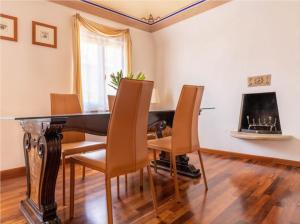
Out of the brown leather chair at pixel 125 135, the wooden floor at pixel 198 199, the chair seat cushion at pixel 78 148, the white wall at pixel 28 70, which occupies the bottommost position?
the wooden floor at pixel 198 199

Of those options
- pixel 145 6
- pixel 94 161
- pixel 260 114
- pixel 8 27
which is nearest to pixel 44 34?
pixel 8 27

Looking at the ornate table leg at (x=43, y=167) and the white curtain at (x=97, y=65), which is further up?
the white curtain at (x=97, y=65)

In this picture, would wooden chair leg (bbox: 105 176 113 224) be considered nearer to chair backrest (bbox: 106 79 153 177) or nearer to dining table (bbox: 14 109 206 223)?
chair backrest (bbox: 106 79 153 177)

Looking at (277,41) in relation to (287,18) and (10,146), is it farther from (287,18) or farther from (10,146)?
(10,146)

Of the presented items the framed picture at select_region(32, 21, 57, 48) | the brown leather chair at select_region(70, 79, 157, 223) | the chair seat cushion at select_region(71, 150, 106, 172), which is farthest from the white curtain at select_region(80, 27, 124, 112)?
the brown leather chair at select_region(70, 79, 157, 223)

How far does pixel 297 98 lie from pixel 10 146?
12.0 ft

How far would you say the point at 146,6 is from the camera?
3.31 metres

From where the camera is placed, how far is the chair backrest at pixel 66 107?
7.10 ft

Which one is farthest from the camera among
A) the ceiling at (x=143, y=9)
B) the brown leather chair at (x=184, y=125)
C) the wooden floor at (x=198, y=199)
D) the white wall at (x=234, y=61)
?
the ceiling at (x=143, y=9)

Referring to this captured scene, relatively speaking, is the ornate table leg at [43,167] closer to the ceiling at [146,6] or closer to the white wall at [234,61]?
the ceiling at [146,6]

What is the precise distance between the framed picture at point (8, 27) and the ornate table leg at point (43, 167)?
157 centimetres

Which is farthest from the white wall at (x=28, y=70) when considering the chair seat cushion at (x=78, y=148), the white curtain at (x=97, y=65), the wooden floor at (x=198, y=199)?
the chair seat cushion at (x=78, y=148)

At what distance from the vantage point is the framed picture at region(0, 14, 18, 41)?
2369 mm

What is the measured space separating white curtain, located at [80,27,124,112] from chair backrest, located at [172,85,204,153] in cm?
192
